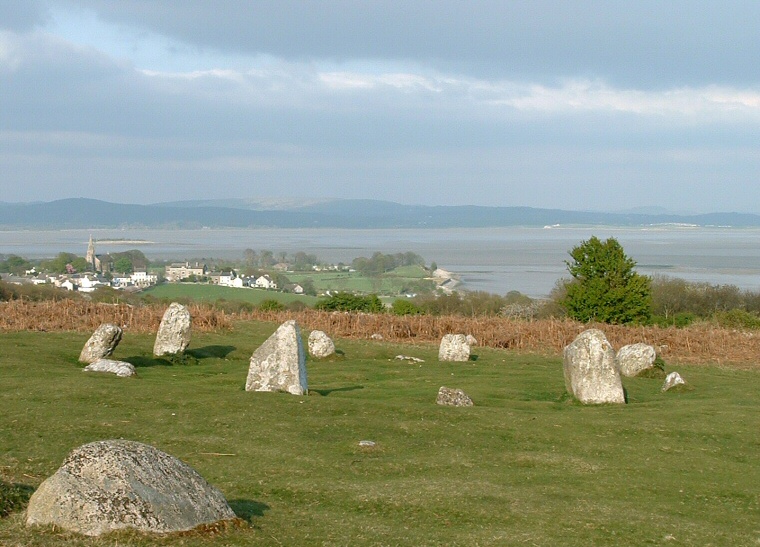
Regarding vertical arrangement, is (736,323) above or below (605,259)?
below

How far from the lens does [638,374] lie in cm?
2677

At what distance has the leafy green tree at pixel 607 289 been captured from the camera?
48688 millimetres

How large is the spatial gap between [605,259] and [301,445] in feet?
127

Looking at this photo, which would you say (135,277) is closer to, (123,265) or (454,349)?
(123,265)

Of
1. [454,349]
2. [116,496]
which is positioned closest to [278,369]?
[454,349]

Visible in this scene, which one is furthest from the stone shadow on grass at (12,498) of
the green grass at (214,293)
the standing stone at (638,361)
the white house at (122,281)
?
the white house at (122,281)

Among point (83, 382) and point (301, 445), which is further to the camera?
point (83, 382)

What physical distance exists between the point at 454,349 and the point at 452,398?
11.4 m

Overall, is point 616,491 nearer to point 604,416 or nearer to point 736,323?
point 604,416

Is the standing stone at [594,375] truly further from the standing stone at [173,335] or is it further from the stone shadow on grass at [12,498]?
the stone shadow on grass at [12,498]

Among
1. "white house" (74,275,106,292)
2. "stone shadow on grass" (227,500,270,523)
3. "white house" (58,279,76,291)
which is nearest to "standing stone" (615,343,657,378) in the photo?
"stone shadow on grass" (227,500,270,523)

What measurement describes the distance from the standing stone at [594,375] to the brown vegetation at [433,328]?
41.1 feet

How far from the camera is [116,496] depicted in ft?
25.9

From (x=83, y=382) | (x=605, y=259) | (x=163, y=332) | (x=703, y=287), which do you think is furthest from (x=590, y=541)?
(x=703, y=287)
